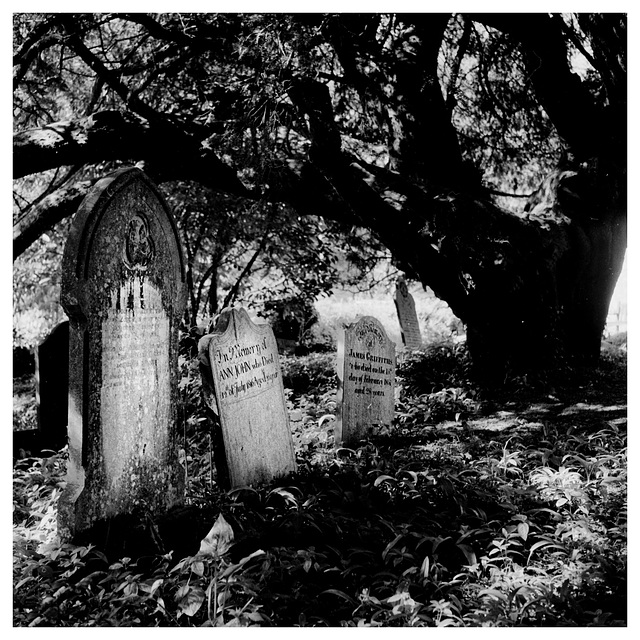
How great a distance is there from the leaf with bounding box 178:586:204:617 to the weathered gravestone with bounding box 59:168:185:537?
1013mm

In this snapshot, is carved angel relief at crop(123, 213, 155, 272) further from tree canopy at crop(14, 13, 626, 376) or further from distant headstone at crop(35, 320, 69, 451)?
distant headstone at crop(35, 320, 69, 451)

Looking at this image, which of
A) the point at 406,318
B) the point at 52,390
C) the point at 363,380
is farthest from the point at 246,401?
the point at 406,318

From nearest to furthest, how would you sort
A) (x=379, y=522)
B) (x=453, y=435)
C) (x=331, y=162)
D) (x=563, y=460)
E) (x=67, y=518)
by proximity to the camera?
(x=67, y=518) < (x=379, y=522) < (x=563, y=460) < (x=453, y=435) < (x=331, y=162)

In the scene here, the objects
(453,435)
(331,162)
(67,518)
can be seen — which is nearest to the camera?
(67,518)

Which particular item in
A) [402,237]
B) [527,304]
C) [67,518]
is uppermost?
[402,237]

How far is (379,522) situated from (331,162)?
449cm

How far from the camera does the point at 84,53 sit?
8.05 meters

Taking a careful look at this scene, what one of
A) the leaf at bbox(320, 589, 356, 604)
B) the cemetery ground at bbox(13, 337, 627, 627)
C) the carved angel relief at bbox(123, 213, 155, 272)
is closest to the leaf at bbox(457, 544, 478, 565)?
the cemetery ground at bbox(13, 337, 627, 627)

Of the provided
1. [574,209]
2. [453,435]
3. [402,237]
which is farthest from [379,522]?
[574,209]

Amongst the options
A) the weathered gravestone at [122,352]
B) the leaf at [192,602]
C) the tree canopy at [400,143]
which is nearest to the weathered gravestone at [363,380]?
the tree canopy at [400,143]

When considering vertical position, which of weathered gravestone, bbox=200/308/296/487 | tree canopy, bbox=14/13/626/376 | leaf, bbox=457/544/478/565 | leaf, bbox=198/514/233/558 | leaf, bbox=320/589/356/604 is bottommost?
leaf, bbox=320/589/356/604

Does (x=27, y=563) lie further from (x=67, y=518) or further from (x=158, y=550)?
(x=158, y=550)

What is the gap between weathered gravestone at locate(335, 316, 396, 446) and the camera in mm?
6184

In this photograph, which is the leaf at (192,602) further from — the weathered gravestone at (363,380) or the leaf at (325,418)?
the leaf at (325,418)
